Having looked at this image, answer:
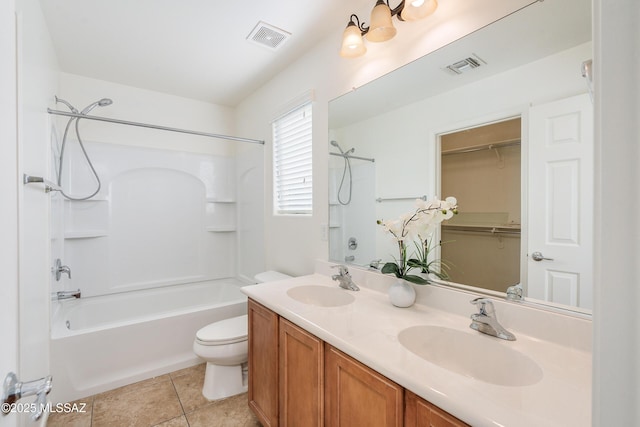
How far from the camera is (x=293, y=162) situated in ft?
7.90

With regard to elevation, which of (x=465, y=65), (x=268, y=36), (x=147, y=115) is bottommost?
(x=465, y=65)

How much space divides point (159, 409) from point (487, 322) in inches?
80.7

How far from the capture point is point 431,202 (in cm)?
127

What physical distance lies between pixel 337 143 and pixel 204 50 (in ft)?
4.33

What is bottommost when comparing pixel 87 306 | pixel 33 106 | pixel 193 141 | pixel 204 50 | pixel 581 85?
pixel 87 306

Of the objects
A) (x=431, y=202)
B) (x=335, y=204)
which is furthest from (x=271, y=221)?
(x=431, y=202)

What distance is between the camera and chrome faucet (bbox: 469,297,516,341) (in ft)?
3.31

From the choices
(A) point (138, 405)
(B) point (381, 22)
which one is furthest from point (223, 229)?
(B) point (381, 22)

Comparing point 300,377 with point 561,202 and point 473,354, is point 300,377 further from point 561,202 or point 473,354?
point 561,202

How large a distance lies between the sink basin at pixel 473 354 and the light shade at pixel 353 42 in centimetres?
147

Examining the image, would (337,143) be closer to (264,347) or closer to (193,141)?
(264,347)

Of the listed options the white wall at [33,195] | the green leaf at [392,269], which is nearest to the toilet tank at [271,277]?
the green leaf at [392,269]

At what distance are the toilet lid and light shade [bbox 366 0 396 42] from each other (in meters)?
2.03

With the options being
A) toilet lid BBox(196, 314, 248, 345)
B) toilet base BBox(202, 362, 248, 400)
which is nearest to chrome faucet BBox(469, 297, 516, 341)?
toilet lid BBox(196, 314, 248, 345)
